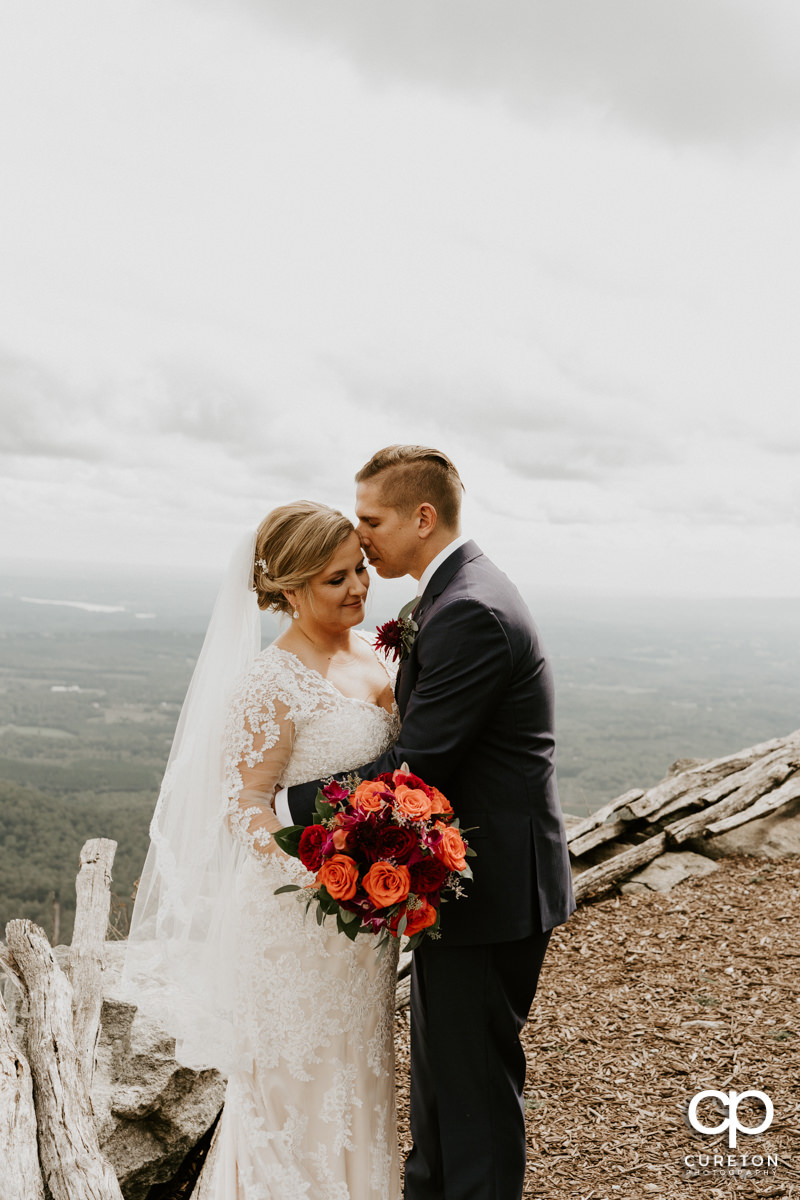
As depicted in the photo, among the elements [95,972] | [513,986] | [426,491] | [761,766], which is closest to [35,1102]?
[95,972]

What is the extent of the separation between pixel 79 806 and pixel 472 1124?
6580 cm

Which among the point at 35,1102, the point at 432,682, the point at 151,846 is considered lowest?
the point at 35,1102

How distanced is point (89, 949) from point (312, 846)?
9.10 ft

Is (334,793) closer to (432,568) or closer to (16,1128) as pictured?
(432,568)

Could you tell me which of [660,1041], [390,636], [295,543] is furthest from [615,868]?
[295,543]

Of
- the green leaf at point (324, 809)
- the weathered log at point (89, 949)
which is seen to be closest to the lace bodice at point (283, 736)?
the green leaf at point (324, 809)

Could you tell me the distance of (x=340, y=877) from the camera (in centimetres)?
263

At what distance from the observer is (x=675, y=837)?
7707mm

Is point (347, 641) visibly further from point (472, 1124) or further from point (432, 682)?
point (472, 1124)

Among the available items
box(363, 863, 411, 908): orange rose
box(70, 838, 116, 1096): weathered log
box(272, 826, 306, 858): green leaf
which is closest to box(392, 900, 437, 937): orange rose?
box(363, 863, 411, 908): orange rose

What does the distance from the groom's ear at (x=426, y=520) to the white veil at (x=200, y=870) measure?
0.78m

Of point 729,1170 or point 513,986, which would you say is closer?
point 513,986

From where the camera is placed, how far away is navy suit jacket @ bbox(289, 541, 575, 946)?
3096 millimetres

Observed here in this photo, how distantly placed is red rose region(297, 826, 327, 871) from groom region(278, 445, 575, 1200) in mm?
376
